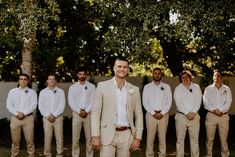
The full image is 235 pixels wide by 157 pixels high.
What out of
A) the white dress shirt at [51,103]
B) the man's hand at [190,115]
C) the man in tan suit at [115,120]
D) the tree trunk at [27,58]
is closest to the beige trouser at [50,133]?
the white dress shirt at [51,103]

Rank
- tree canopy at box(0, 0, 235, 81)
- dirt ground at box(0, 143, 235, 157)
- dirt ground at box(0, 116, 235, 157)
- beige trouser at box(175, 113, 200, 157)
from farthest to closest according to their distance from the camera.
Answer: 1. dirt ground at box(0, 116, 235, 157)
2. dirt ground at box(0, 143, 235, 157)
3. beige trouser at box(175, 113, 200, 157)
4. tree canopy at box(0, 0, 235, 81)

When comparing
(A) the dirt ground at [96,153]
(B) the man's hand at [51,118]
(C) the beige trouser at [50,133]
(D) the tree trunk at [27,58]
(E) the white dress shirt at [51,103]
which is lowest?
(A) the dirt ground at [96,153]

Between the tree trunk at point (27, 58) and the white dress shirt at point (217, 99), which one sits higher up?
the tree trunk at point (27, 58)

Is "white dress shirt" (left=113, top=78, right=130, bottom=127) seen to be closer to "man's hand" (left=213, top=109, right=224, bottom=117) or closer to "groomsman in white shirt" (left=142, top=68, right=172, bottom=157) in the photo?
"groomsman in white shirt" (left=142, top=68, right=172, bottom=157)

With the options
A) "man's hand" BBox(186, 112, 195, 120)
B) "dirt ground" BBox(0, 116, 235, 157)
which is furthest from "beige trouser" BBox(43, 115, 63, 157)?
"man's hand" BBox(186, 112, 195, 120)

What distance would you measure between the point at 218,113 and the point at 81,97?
9.36ft

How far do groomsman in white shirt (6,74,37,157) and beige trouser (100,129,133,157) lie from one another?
401 centimetres

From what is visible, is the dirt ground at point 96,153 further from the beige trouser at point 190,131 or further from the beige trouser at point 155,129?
the beige trouser at point 190,131

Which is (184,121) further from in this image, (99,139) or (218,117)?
(99,139)

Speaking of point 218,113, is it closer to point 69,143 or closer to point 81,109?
point 81,109

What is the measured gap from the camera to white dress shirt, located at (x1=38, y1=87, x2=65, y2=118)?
31.3 feet

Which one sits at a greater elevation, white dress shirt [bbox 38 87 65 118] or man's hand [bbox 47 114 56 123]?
white dress shirt [bbox 38 87 65 118]

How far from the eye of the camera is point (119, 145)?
18.8ft

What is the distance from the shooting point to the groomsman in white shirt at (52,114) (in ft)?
31.0
